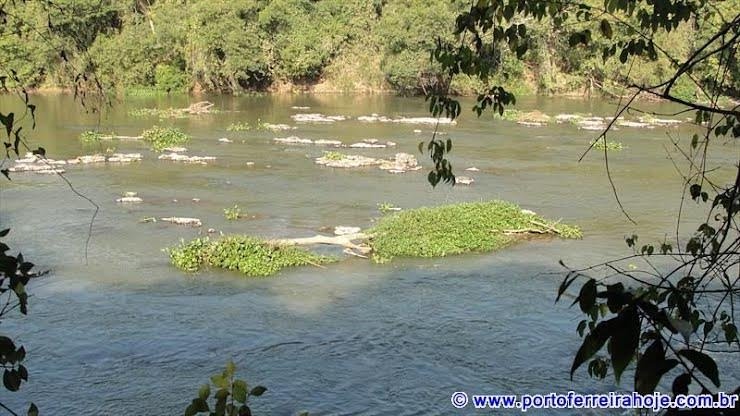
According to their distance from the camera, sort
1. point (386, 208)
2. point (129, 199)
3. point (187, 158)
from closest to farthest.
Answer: point (386, 208) → point (129, 199) → point (187, 158)

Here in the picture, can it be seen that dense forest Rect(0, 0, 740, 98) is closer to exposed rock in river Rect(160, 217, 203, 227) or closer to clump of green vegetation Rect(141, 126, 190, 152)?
clump of green vegetation Rect(141, 126, 190, 152)

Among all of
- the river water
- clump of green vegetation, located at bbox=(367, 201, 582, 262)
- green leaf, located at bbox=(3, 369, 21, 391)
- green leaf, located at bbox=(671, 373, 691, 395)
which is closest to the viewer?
green leaf, located at bbox=(671, 373, 691, 395)

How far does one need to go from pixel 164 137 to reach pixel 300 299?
46.1 ft

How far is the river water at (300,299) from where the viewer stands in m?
7.05

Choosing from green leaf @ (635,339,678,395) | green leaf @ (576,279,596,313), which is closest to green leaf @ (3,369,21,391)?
green leaf @ (576,279,596,313)

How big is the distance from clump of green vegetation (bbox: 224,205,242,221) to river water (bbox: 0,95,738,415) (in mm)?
199

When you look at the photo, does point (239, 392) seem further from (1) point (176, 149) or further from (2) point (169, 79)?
(2) point (169, 79)

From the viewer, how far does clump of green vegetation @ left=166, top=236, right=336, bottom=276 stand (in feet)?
33.3

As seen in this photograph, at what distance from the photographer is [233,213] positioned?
1320 cm

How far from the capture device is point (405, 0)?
3822 cm

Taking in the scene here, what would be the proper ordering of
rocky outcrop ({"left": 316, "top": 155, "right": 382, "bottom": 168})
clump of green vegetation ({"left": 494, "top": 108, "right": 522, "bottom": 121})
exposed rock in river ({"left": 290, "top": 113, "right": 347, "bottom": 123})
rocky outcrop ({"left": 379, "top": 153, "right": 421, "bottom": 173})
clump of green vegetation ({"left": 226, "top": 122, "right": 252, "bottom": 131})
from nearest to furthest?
rocky outcrop ({"left": 379, "top": 153, "right": 421, "bottom": 173})
rocky outcrop ({"left": 316, "top": 155, "right": 382, "bottom": 168})
clump of green vegetation ({"left": 226, "top": 122, "right": 252, "bottom": 131})
exposed rock in river ({"left": 290, "top": 113, "right": 347, "bottom": 123})
clump of green vegetation ({"left": 494, "top": 108, "right": 522, "bottom": 121})

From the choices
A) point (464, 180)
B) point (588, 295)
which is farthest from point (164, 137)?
point (588, 295)

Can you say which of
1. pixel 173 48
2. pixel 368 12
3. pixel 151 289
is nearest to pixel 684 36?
pixel 368 12

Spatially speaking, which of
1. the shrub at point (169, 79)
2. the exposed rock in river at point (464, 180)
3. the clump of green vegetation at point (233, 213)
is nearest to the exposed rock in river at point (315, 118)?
the exposed rock in river at point (464, 180)
